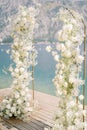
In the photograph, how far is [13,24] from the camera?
21.0 ft

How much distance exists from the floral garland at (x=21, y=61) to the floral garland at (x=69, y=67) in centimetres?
166

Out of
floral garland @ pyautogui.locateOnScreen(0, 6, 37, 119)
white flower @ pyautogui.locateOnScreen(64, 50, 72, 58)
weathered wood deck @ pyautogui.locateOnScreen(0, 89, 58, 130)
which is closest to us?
white flower @ pyautogui.locateOnScreen(64, 50, 72, 58)

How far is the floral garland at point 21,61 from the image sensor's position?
629 cm

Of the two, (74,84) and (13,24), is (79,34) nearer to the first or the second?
(74,84)

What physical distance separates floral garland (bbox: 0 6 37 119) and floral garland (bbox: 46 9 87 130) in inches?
65.5

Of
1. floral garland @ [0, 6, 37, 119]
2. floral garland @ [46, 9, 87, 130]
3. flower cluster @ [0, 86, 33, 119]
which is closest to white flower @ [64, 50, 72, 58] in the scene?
floral garland @ [46, 9, 87, 130]

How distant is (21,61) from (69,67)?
6.51ft

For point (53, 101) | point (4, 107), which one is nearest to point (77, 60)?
point (4, 107)

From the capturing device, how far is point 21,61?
6.39m

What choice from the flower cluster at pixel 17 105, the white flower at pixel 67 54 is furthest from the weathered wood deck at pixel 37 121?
the white flower at pixel 67 54

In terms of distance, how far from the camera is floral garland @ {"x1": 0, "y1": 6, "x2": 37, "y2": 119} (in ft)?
20.6

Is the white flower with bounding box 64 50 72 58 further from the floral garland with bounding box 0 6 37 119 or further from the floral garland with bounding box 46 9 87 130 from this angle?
the floral garland with bounding box 0 6 37 119

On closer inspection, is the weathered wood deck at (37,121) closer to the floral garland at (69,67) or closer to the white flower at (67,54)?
the floral garland at (69,67)

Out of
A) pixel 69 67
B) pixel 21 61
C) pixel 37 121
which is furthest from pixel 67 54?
pixel 37 121
